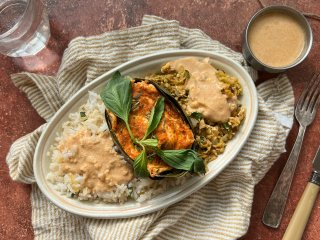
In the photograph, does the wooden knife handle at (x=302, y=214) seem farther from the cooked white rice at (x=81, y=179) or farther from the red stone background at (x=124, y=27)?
the cooked white rice at (x=81, y=179)

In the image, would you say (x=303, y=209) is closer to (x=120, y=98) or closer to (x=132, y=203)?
(x=132, y=203)

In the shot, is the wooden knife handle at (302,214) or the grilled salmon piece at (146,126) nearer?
the grilled salmon piece at (146,126)

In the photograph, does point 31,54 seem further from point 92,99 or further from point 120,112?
point 120,112

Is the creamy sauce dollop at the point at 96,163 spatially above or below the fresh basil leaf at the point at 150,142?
below

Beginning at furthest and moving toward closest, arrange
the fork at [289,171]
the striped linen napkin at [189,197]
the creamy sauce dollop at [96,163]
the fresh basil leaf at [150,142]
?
the fork at [289,171] < the striped linen napkin at [189,197] < the creamy sauce dollop at [96,163] < the fresh basil leaf at [150,142]

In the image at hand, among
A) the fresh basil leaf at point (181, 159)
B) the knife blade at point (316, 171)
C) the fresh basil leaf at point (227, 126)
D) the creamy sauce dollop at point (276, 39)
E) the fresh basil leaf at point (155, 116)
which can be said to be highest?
the creamy sauce dollop at point (276, 39)

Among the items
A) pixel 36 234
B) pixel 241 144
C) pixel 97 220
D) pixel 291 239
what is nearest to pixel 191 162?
pixel 241 144

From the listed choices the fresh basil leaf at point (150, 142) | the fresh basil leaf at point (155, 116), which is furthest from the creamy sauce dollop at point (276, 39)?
the fresh basil leaf at point (150, 142)
